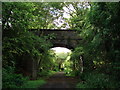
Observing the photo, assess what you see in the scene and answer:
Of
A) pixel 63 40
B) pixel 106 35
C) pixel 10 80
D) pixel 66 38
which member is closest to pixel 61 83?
pixel 63 40

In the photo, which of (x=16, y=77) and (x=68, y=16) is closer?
(x=16, y=77)

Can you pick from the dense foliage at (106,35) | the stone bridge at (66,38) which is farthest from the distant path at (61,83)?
the stone bridge at (66,38)

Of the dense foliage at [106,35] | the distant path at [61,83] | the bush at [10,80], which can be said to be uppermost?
the dense foliage at [106,35]

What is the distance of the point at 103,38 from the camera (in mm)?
8258

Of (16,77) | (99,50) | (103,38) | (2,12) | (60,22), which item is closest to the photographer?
(2,12)

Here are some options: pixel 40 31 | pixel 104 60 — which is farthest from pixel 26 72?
pixel 104 60

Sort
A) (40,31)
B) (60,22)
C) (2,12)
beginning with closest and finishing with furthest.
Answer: (2,12), (40,31), (60,22)

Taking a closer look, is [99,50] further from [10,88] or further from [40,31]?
[40,31]

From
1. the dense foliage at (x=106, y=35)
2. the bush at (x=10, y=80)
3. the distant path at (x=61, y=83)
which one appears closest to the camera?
the dense foliage at (x=106, y=35)

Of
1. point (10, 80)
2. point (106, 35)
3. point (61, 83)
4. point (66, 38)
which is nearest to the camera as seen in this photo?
point (106, 35)

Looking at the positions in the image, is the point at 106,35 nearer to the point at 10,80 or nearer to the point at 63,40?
the point at 10,80

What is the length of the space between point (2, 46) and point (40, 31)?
314 inches

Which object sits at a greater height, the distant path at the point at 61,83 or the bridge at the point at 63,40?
the bridge at the point at 63,40

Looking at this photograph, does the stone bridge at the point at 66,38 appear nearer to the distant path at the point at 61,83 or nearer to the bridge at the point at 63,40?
the bridge at the point at 63,40
